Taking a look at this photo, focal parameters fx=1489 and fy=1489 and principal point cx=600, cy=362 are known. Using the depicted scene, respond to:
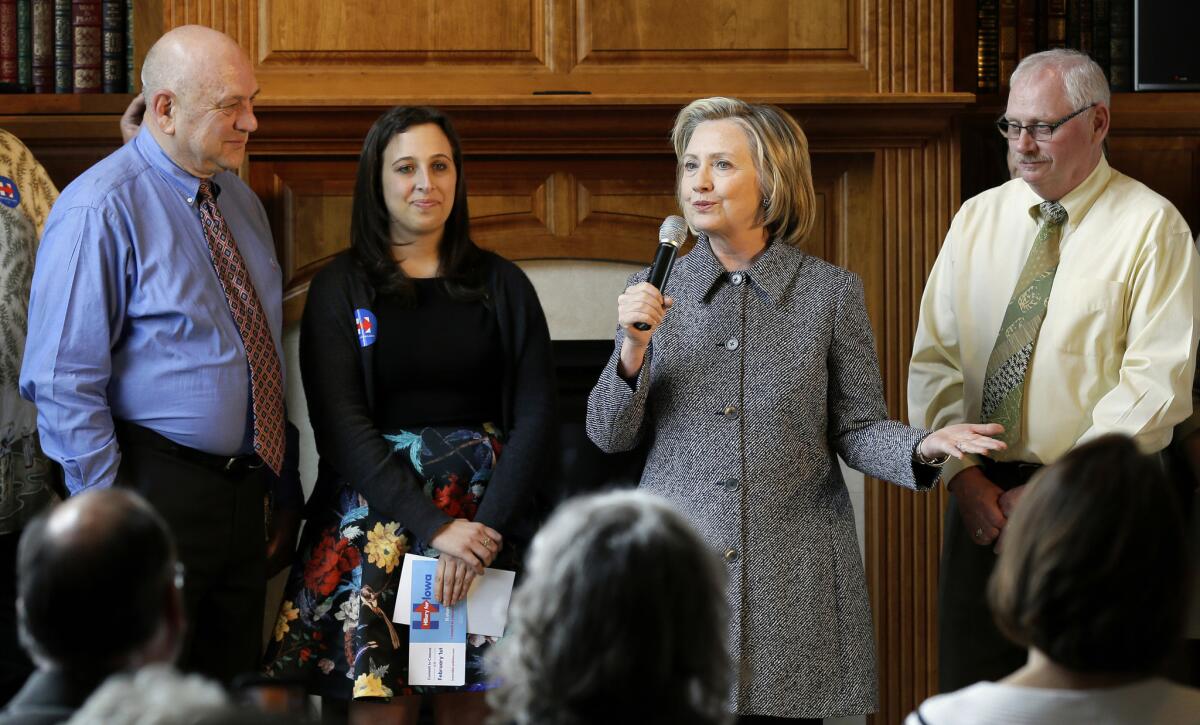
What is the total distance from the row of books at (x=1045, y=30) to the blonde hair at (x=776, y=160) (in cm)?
130

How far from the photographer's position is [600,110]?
345cm

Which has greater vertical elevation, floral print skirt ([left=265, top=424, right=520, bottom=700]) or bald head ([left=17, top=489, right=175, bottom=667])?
bald head ([left=17, top=489, right=175, bottom=667])

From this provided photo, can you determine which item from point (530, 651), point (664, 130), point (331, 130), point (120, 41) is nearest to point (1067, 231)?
point (664, 130)

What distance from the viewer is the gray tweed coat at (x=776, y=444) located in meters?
2.47

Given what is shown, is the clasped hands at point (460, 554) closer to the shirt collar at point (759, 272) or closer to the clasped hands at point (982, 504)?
the shirt collar at point (759, 272)

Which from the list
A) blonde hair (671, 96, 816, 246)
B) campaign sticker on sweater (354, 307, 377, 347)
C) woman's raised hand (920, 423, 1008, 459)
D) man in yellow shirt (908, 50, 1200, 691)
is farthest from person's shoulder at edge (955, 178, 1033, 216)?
campaign sticker on sweater (354, 307, 377, 347)

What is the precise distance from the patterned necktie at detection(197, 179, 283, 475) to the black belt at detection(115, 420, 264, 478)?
6 centimetres

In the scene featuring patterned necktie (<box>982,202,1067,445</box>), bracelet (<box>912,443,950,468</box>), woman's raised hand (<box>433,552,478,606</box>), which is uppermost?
patterned necktie (<box>982,202,1067,445</box>)

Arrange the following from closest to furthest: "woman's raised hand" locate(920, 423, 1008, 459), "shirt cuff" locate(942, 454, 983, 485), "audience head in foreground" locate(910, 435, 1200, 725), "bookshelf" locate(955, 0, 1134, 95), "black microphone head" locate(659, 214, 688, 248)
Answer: "audience head in foreground" locate(910, 435, 1200, 725), "woman's raised hand" locate(920, 423, 1008, 459), "black microphone head" locate(659, 214, 688, 248), "shirt cuff" locate(942, 454, 983, 485), "bookshelf" locate(955, 0, 1134, 95)

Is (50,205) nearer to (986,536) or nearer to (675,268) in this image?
(675,268)

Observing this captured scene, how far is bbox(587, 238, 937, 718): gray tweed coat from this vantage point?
97.3 inches

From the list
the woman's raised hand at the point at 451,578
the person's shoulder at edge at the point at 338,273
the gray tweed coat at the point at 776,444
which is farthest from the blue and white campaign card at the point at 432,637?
the person's shoulder at edge at the point at 338,273

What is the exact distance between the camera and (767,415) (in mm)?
2527

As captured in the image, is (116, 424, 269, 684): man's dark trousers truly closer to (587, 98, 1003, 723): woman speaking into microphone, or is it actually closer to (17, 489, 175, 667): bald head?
(587, 98, 1003, 723): woman speaking into microphone
